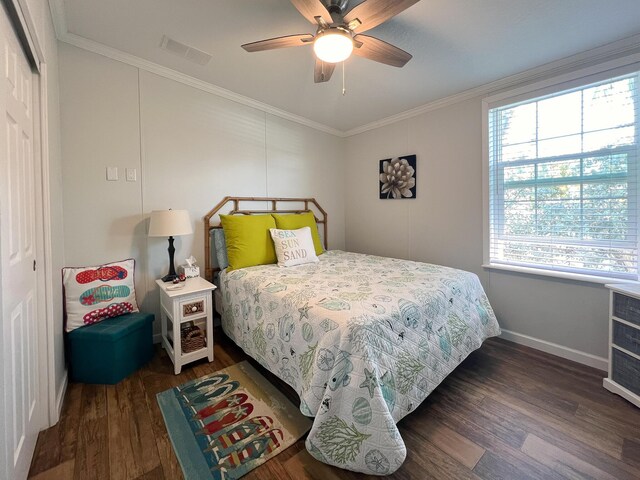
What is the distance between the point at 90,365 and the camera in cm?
186

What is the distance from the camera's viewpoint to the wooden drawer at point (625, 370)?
1712mm

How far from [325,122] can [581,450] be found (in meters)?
3.80

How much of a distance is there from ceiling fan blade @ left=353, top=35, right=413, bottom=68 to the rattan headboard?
1.86m

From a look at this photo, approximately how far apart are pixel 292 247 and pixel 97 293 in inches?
62.9

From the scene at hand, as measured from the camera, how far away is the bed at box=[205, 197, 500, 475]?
1226mm

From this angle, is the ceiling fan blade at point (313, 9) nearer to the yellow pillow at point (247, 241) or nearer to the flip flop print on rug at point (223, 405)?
the yellow pillow at point (247, 241)

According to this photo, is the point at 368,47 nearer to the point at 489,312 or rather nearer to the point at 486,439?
the point at 489,312

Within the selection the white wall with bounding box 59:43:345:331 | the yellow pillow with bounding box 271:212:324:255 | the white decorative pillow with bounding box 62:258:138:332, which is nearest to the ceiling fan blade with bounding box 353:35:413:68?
the white wall with bounding box 59:43:345:331

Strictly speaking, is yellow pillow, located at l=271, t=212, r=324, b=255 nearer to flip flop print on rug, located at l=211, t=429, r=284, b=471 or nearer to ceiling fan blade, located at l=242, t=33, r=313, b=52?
ceiling fan blade, located at l=242, t=33, r=313, b=52

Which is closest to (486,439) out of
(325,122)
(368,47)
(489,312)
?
(489,312)

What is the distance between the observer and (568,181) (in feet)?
7.42

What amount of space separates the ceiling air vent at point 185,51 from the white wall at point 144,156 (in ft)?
1.27

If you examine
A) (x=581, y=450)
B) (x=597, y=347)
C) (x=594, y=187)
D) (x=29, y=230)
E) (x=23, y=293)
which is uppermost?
(x=594, y=187)

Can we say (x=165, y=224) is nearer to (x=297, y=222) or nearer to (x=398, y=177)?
(x=297, y=222)
